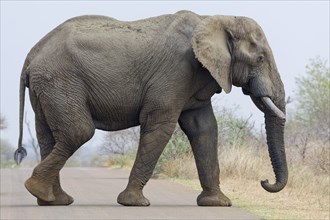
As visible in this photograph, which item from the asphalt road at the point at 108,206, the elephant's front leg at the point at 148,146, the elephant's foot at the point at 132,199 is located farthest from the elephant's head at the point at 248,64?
the elephant's foot at the point at 132,199

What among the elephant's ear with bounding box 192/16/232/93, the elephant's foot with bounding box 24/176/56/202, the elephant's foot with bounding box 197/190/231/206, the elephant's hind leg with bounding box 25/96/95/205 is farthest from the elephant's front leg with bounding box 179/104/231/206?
the elephant's foot with bounding box 24/176/56/202

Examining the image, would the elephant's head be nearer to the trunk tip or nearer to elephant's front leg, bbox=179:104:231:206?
the trunk tip

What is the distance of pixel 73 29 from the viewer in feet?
62.3

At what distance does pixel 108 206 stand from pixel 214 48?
2.78 metres

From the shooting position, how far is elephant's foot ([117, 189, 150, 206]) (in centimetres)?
1833

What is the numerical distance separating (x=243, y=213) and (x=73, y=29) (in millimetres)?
4076

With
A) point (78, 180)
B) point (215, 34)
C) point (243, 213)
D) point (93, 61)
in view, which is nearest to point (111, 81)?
point (93, 61)

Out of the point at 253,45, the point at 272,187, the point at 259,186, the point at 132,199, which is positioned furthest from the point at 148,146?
the point at 259,186

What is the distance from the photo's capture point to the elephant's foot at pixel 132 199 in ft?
60.1

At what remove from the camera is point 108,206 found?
18.2 metres

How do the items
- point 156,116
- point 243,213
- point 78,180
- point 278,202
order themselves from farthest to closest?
Answer: 1. point 78,180
2. point 278,202
3. point 156,116
4. point 243,213

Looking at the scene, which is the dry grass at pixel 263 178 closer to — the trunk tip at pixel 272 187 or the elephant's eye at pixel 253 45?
the trunk tip at pixel 272 187

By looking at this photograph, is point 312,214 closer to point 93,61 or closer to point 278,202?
point 278,202

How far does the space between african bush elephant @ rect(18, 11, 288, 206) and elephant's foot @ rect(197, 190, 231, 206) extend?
0.01 meters
